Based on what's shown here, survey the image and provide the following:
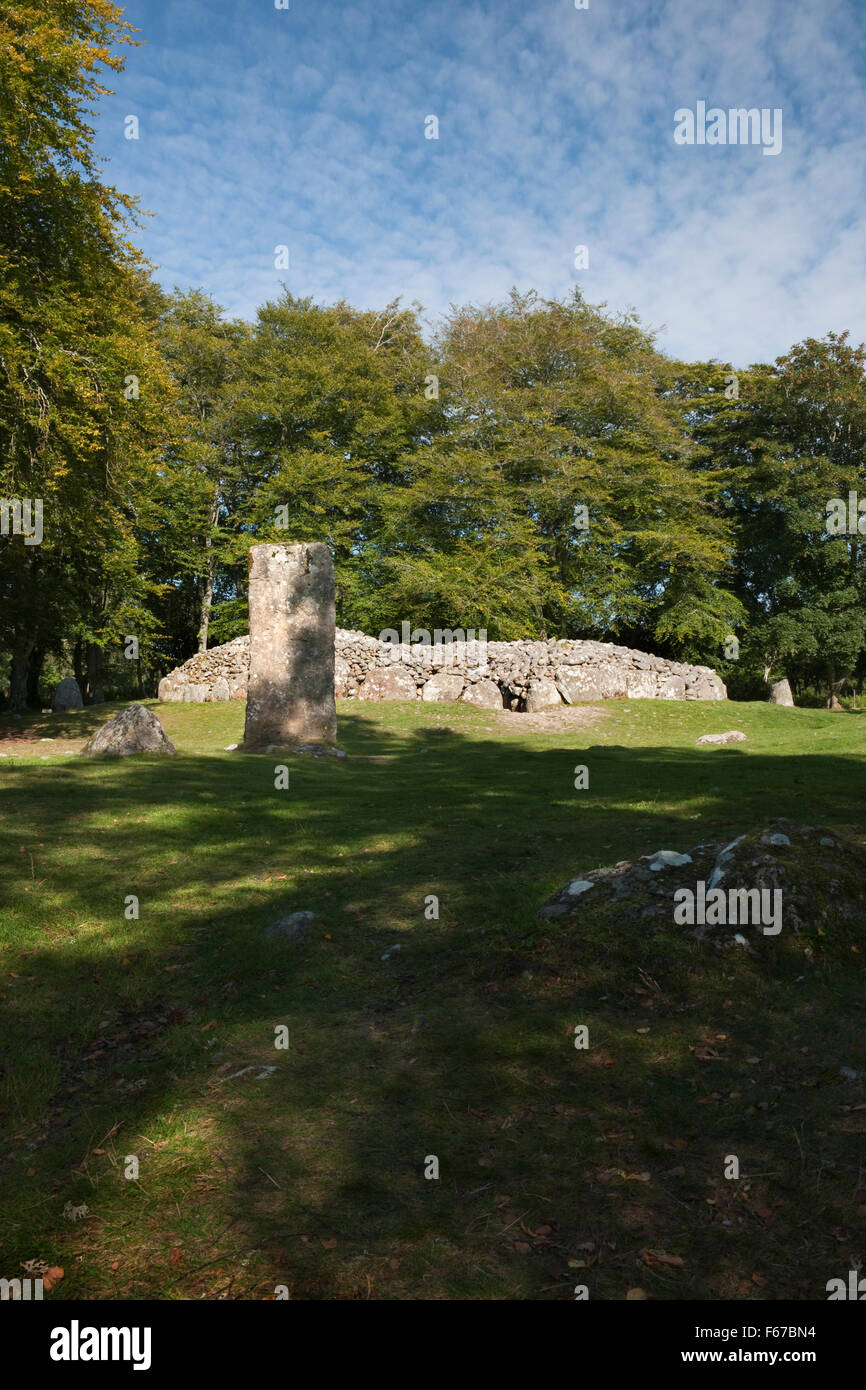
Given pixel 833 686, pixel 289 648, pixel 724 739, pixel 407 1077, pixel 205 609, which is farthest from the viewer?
pixel 205 609

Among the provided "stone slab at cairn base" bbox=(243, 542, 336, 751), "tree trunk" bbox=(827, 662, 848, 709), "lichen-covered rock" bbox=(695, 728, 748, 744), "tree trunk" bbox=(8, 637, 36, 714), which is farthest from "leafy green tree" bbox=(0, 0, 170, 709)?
"tree trunk" bbox=(827, 662, 848, 709)

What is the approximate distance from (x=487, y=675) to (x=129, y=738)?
14.4 m

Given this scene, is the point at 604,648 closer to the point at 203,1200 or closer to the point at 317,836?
the point at 317,836

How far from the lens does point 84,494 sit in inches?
731

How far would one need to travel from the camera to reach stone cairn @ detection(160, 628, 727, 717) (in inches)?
1026

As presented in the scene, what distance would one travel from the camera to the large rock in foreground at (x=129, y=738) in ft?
46.4

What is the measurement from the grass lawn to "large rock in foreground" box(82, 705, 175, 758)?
17.4 feet

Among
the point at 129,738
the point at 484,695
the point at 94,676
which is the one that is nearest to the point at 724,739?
the point at 484,695

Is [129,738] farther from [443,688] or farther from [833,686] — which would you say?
[833,686]

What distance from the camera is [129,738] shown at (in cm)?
1428

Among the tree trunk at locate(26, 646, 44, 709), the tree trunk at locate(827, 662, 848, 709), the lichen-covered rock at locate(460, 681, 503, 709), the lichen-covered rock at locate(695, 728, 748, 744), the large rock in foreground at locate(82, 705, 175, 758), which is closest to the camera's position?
the large rock in foreground at locate(82, 705, 175, 758)

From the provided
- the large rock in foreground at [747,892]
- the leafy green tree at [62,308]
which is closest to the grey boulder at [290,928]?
the large rock in foreground at [747,892]

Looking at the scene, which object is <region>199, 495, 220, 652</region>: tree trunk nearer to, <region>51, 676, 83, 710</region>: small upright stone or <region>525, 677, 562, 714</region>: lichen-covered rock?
<region>51, 676, 83, 710</region>: small upright stone

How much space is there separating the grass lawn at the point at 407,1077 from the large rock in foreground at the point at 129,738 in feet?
17.4
